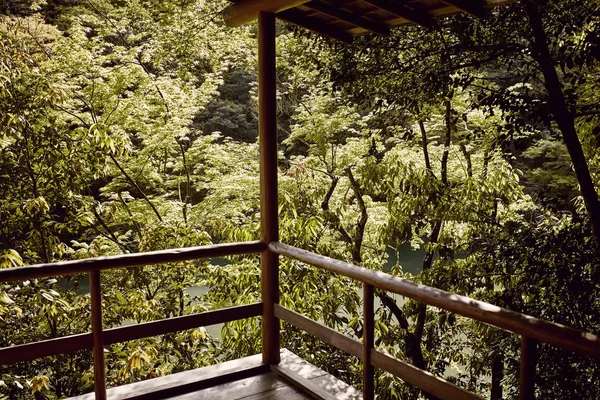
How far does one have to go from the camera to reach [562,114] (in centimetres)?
316

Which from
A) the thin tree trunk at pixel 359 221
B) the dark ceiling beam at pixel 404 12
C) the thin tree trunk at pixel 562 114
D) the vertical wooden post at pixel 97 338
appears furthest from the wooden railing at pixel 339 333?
the thin tree trunk at pixel 359 221

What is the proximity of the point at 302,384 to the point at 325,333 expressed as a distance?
14.6 inches

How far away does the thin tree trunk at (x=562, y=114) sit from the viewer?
3168mm

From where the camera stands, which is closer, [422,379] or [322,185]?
[422,379]

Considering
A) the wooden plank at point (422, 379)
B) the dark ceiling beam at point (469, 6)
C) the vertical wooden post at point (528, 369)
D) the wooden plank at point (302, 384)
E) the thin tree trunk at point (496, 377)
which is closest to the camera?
the vertical wooden post at point (528, 369)

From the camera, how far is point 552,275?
3158mm

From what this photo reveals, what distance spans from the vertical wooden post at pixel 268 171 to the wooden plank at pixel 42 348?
1036 mm

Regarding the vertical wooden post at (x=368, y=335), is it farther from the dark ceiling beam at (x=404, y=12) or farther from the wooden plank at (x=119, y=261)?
the dark ceiling beam at (x=404, y=12)

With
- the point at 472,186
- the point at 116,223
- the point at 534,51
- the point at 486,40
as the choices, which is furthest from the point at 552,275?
the point at 116,223

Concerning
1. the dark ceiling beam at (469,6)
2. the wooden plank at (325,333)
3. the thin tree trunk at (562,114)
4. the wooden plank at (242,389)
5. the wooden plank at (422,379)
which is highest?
the dark ceiling beam at (469,6)

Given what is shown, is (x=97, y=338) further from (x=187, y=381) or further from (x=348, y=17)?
(x=348, y=17)

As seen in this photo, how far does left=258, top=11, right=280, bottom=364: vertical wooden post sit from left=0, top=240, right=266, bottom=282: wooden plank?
0.41 ft

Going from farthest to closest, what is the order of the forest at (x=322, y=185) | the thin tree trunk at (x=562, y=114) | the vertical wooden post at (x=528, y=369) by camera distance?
the forest at (x=322, y=185) < the thin tree trunk at (x=562, y=114) < the vertical wooden post at (x=528, y=369)

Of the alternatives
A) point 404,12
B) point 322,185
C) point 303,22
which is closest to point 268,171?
point 303,22
